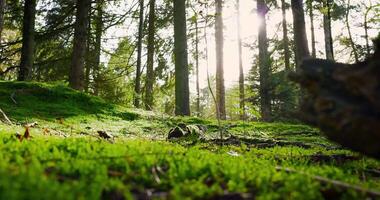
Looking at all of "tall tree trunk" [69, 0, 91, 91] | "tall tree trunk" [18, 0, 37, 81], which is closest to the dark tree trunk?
"tall tree trunk" [69, 0, 91, 91]

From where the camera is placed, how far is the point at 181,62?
1244cm

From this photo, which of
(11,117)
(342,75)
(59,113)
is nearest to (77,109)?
(59,113)

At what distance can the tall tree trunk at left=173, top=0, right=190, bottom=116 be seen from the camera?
12.4 meters

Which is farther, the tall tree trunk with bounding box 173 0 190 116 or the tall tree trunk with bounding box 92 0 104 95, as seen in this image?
the tall tree trunk with bounding box 92 0 104 95

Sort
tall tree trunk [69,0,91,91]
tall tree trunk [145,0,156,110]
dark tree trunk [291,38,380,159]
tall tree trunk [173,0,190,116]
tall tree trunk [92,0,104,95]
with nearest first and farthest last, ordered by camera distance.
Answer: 1. dark tree trunk [291,38,380,159]
2. tall tree trunk [69,0,91,91]
3. tall tree trunk [173,0,190,116]
4. tall tree trunk [92,0,104,95]
5. tall tree trunk [145,0,156,110]

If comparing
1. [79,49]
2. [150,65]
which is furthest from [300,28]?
[150,65]

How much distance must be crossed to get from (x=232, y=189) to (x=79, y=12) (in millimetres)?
11265

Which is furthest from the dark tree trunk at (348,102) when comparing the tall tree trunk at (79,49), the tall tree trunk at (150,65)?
the tall tree trunk at (150,65)

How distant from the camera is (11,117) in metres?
6.06

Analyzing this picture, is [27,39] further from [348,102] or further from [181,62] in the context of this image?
[348,102]

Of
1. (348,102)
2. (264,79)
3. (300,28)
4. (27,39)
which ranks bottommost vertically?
(348,102)

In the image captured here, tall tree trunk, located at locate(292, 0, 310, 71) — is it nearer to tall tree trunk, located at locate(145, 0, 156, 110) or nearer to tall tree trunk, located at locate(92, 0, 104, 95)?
tall tree trunk, located at locate(92, 0, 104, 95)

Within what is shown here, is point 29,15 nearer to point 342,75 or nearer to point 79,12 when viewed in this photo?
point 79,12

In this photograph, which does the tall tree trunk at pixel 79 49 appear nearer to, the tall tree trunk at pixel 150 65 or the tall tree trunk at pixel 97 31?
the tall tree trunk at pixel 97 31
